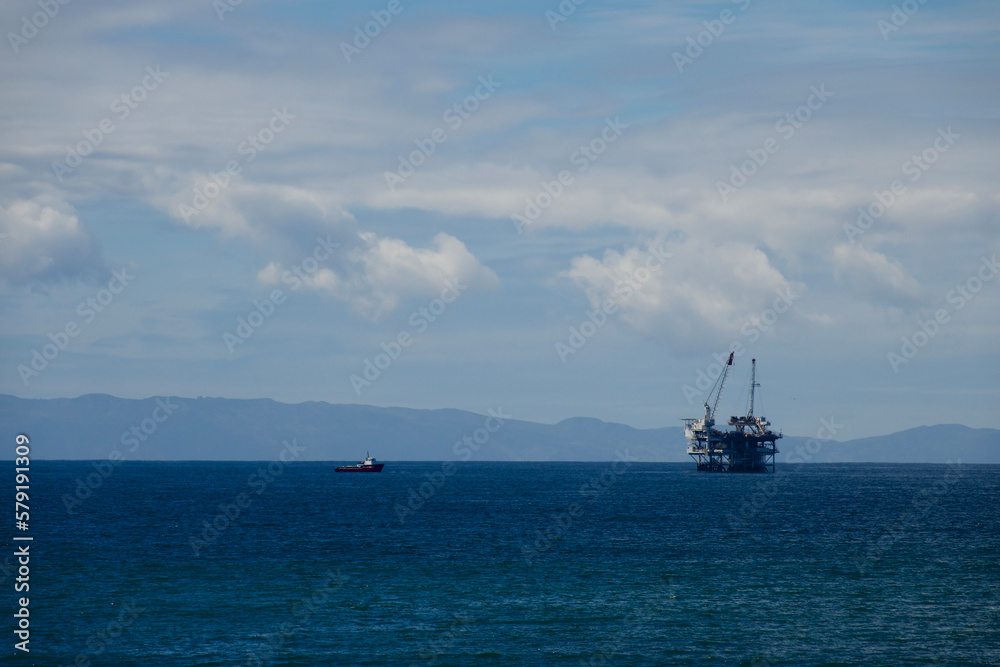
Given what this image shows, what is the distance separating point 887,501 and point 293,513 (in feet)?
314

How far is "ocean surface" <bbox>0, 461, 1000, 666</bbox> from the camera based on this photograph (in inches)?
1804

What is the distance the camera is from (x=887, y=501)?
152875mm

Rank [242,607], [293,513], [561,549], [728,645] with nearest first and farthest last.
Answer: [728,645] → [242,607] → [561,549] → [293,513]

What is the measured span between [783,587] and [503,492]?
4925 inches

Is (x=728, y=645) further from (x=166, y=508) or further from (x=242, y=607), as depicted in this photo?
(x=166, y=508)

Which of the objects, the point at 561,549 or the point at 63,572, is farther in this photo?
the point at 561,549

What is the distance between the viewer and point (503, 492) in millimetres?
184250

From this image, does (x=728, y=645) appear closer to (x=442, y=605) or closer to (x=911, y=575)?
(x=442, y=605)

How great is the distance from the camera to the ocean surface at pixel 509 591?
4581cm

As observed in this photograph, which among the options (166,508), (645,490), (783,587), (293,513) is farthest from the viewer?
(645,490)

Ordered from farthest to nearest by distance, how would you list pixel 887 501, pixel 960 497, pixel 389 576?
pixel 960 497 → pixel 887 501 → pixel 389 576

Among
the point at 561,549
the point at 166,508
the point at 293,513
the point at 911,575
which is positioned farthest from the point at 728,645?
the point at 166,508

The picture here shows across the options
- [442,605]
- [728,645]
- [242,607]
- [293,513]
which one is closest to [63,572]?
[242,607]

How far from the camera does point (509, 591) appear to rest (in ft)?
196
